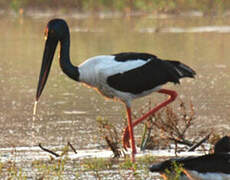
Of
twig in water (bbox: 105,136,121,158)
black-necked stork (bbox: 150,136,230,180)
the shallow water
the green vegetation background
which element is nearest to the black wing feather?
twig in water (bbox: 105,136,121,158)

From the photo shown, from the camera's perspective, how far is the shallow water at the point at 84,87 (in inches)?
309

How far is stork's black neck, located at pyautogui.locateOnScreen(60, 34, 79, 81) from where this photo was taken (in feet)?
21.1

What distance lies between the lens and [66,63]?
6.54 m

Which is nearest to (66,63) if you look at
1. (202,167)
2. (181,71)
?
(181,71)

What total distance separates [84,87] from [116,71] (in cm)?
426

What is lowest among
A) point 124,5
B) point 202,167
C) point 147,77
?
point 202,167

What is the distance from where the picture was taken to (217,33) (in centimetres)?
1795

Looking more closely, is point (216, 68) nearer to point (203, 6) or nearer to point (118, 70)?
point (118, 70)

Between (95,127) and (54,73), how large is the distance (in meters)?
4.55

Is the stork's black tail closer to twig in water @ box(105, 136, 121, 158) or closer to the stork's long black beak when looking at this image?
twig in water @ box(105, 136, 121, 158)

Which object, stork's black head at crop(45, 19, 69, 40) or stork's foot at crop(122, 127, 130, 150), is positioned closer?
stork's black head at crop(45, 19, 69, 40)

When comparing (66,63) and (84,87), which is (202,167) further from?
(84,87)

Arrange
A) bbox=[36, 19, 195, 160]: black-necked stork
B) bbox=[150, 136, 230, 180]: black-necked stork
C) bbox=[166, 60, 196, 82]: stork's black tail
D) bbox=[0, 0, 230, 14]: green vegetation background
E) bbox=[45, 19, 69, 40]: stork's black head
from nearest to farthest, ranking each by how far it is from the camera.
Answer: bbox=[150, 136, 230, 180]: black-necked stork < bbox=[36, 19, 195, 160]: black-necked stork < bbox=[45, 19, 69, 40]: stork's black head < bbox=[166, 60, 196, 82]: stork's black tail < bbox=[0, 0, 230, 14]: green vegetation background

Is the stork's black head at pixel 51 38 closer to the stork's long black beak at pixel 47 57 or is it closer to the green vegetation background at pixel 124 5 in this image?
the stork's long black beak at pixel 47 57
